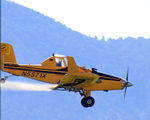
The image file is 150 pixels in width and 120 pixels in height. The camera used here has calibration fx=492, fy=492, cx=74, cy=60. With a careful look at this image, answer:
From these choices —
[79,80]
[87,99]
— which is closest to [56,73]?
[79,80]

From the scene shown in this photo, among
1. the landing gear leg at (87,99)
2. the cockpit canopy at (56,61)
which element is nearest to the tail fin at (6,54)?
the cockpit canopy at (56,61)

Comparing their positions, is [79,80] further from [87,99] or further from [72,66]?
[72,66]

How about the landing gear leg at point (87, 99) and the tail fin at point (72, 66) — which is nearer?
the tail fin at point (72, 66)

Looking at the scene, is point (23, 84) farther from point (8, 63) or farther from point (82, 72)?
point (82, 72)

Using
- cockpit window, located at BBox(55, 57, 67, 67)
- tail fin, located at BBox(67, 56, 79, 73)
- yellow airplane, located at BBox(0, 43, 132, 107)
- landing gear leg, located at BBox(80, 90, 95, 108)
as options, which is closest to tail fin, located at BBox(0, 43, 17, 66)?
yellow airplane, located at BBox(0, 43, 132, 107)

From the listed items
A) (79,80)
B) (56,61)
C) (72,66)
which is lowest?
(79,80)

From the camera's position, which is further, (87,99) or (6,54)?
(87,99)

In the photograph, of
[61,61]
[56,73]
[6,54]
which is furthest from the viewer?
[61,61]

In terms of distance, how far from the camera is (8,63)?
3375 cm

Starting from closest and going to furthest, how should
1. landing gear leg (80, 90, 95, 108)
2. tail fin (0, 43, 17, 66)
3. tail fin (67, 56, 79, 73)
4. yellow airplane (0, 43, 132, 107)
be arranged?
1. tail fin (67, 56, 79, 73)
2. yellow airplane (0, 43, 132, 107)
3. tail fin (0, 43, 17, 66)
4. landing gear leg (80, 90, 95, 108)

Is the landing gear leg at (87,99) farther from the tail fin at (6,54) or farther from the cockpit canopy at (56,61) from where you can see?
the tail fin at (6,54)

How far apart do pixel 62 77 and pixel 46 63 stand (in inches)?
58.4

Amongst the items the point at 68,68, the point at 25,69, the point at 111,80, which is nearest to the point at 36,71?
the point at 25,69

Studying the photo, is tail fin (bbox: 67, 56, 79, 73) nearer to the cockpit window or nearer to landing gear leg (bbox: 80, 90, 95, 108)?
the cockpit window
